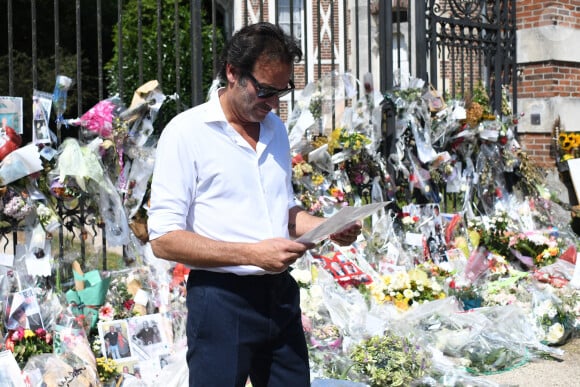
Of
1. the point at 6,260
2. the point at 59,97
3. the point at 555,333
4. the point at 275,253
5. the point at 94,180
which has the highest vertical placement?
the point at 59,97

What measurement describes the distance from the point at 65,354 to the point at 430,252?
3.44m

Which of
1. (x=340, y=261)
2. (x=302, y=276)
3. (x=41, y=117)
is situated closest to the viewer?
(x=41, y=117)

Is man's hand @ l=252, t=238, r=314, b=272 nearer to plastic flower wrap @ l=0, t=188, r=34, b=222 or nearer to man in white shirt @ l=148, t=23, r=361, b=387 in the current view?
man in white shirt @ l=148, t=23, r=361, b=387

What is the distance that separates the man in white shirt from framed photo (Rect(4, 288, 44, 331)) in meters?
2.02

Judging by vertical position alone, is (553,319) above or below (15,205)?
below

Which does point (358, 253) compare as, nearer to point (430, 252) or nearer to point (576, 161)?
point (430, 252)

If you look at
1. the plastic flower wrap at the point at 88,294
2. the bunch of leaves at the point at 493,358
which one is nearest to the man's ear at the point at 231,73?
the plastic flower wrap at the point at 88,294

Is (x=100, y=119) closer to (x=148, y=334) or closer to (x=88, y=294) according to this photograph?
(x=88, y=294)

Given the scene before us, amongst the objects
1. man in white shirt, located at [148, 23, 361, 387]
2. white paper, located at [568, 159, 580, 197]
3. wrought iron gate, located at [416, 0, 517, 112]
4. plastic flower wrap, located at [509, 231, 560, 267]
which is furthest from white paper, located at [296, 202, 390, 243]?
white paper, located at [568, 159, 580, 197]

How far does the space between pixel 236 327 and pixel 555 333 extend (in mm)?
3435

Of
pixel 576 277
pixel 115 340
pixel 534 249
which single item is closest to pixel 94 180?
pixel 115 340

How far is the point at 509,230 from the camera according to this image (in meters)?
6.94

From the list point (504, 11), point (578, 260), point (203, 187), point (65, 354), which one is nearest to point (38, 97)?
point (65, 354)

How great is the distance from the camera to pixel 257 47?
7.63ft
